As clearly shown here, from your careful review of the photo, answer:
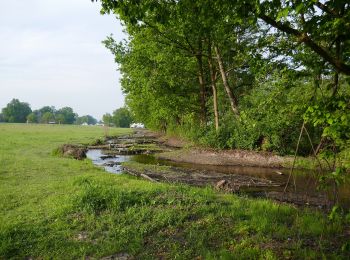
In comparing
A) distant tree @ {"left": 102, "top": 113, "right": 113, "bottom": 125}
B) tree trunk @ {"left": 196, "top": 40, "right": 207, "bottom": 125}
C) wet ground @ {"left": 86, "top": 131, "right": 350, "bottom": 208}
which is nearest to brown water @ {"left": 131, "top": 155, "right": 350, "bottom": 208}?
wet ground @ {"left": 86, "top": 131, "right": 350, "bottom": 208}

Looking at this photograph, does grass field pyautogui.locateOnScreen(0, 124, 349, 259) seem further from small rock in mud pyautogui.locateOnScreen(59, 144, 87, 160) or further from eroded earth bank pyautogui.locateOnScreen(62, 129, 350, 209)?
small rock in mud pyautogui.locateOnScreen(59, 144, 87, 160)

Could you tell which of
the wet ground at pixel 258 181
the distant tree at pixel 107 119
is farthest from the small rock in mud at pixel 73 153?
the distant tree at pixel 107 119

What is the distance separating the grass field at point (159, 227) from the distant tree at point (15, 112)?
187721mm

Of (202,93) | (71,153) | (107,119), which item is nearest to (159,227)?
(71,153)

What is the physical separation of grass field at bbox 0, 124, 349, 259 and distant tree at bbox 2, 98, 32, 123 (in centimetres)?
18772

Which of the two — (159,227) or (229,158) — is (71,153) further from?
(159,227)

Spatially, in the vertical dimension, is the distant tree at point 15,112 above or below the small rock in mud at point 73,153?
above

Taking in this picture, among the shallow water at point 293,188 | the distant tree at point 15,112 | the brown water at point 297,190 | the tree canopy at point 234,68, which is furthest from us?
the distant tree at point 15,112

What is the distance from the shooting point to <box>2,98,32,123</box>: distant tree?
7096 inches

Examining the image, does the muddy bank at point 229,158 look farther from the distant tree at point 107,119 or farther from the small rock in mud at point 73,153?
the distant tree at point 107,119

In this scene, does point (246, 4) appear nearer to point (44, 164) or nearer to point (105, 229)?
point (105, 229)

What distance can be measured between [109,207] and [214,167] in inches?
582

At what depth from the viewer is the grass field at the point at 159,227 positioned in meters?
7.35

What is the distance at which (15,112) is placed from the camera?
182 m
